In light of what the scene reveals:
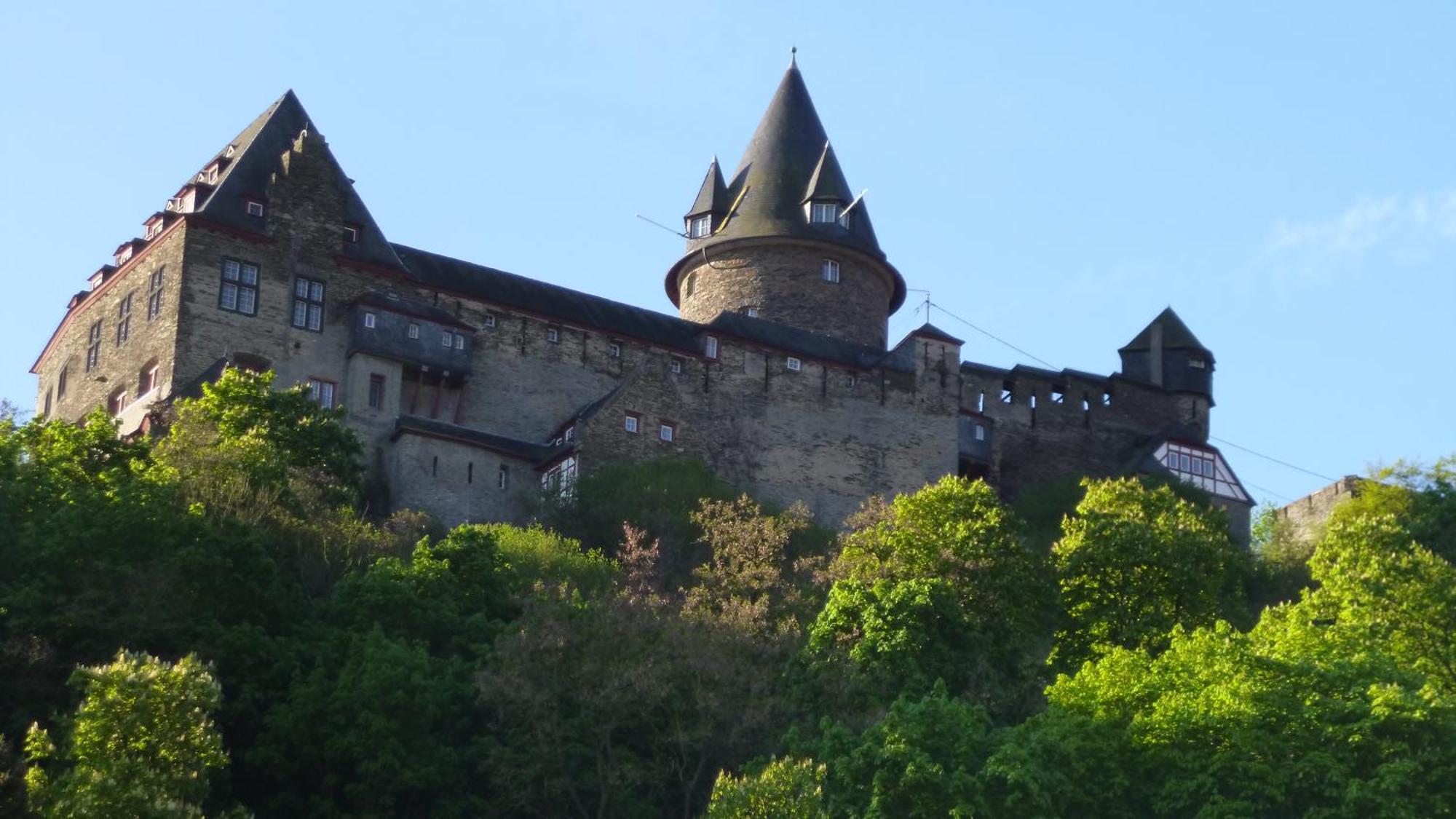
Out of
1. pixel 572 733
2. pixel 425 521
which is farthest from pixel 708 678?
pixel 425 521

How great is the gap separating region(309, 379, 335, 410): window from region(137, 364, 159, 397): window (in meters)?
3.57

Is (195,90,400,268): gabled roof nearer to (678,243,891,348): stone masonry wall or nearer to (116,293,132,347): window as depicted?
(116,293,132,347): window

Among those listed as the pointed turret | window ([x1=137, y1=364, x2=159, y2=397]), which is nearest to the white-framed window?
the pointed turret

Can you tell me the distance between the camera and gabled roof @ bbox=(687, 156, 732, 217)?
79.1m

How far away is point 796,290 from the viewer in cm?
7644

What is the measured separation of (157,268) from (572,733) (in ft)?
86.6

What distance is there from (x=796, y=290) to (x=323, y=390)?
17.9 metres

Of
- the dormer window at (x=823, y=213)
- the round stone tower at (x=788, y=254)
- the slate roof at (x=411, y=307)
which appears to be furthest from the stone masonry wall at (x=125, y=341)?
the dormer window at (x=823, y=213)

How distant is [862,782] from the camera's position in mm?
38688

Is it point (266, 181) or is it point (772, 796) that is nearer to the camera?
point (772, 796)

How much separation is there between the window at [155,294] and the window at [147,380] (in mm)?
1369

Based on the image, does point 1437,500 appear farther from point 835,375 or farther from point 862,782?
point 862,782

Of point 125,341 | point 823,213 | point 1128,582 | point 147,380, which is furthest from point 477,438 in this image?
point 823,213

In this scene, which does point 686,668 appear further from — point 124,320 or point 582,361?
point 124,320
